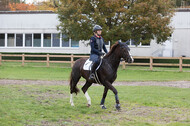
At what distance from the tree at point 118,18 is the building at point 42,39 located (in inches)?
301

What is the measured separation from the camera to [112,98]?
11.7 metres

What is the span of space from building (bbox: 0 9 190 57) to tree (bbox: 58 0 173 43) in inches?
301

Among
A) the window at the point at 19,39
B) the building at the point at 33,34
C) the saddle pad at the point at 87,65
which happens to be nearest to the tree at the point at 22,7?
the building at the point at 33,34

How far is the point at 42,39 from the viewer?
1458 inches

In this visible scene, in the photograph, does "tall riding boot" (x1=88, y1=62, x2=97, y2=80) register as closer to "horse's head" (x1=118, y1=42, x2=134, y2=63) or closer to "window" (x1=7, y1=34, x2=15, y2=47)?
"horse's head" (x1=118, y1=42, x2=134, y2=63)

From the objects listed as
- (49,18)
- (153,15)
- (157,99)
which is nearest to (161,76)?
(153,15)

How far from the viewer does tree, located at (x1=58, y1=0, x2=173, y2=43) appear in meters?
25.1

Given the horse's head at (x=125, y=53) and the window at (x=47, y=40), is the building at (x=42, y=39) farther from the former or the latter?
the horse's head at (x=125, y=53)

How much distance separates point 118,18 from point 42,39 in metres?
13.5

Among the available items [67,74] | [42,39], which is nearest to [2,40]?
[42,39]

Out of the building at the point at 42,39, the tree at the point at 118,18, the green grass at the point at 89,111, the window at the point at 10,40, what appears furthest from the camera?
the window at the point at 10,40

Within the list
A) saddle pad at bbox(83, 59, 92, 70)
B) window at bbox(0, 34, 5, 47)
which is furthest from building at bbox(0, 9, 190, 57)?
saddle pad at bbox(83, 59, 92, 70)

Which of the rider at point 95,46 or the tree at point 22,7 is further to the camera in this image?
the tree at point 22,7

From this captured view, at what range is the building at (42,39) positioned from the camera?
34.2 metres
